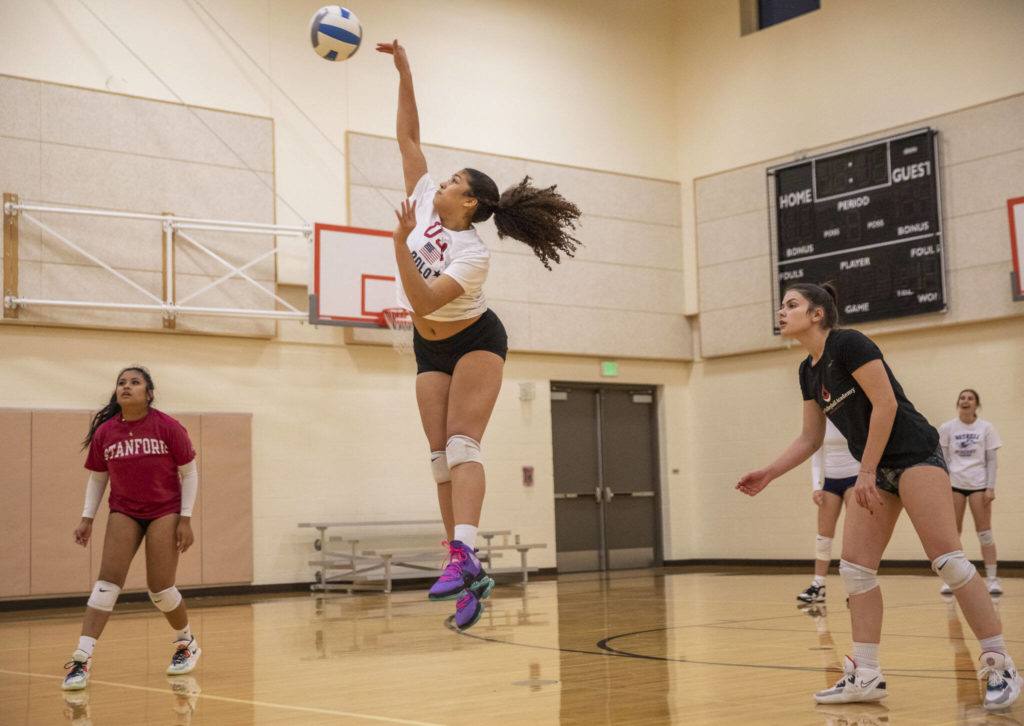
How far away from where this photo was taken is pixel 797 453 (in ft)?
16.6

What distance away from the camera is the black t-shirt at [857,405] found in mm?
4691

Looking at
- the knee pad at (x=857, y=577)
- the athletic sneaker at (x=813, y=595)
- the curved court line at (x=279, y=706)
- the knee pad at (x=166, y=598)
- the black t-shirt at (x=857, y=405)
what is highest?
the black t-shirt at (x=857, y=405)

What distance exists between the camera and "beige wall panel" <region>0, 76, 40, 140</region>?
1162 centimetres

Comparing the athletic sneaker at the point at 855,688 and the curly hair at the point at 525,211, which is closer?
the curly hair at the point at 525,211

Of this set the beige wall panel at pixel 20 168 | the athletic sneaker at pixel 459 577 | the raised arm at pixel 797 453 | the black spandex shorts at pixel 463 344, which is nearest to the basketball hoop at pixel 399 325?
the beige wall panel at pixel 20 168

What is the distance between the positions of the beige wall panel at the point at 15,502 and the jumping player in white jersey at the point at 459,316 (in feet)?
26.8

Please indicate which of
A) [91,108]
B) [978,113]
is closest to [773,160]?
[978,113]

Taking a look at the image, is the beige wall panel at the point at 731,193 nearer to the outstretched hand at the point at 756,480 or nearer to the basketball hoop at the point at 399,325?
the basketball hoop at the point at 399,325

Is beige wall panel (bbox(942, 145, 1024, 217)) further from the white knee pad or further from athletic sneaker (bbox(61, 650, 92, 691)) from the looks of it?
athletic sneaker (bbox(61, 650, 92, 691))

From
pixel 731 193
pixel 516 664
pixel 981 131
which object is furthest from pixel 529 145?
pixel 516 664

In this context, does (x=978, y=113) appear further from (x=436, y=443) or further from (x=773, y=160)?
(x=436, y=443)

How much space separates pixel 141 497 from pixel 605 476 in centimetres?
1062

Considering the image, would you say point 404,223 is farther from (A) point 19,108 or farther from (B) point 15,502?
(A) point 19,108

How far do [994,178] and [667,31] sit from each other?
19.8ft
